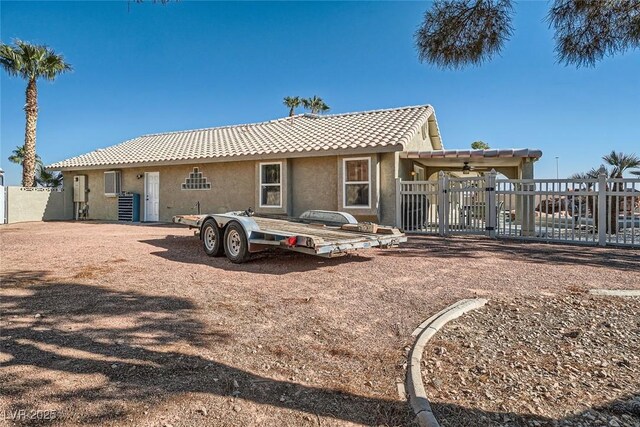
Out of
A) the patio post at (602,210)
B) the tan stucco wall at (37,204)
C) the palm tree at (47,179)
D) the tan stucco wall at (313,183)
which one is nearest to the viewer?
the patio post at (602,210)

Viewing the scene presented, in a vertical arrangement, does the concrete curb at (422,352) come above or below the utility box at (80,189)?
below

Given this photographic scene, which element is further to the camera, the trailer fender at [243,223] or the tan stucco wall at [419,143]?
the tan stucco wall at [419,143]

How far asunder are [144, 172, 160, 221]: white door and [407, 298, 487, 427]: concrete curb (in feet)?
50.5

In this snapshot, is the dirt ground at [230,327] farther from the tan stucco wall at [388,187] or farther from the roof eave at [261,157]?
the roof eave at [261,157]

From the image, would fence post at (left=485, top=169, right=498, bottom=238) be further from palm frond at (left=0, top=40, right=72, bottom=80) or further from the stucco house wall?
palm frond at (left=0, top=40, right=72, bottom=80)

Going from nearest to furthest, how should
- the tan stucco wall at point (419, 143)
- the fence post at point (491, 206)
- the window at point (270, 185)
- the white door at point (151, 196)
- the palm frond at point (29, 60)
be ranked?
the fence post at point (491, 206) < the window at point (270, 185) < the tan stucco wall at point (419, 143) < the white door at point (151, 196) < the palm frond at point (29, 60)

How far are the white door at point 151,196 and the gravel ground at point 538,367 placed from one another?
15731 millimetres

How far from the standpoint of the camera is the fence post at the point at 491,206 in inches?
444

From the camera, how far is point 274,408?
268 centimetres

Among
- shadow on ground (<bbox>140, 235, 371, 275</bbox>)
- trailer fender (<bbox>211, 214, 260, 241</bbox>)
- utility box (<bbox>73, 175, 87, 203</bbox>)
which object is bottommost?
shadow on ground (<bbox>140, 235, 371, 275</bbox>)

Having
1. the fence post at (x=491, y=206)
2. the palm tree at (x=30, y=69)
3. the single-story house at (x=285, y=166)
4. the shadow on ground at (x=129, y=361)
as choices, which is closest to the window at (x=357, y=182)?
the single-story house at (x=285, y=166)

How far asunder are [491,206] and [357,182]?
13.4ft

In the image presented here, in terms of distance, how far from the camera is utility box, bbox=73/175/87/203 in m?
19.7

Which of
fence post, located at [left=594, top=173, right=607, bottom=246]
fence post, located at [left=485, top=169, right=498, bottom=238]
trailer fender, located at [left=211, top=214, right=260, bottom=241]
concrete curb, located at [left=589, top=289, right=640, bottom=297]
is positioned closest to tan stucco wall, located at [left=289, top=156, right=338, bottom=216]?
fence post, located at [left=485, top=169, right=498, bottom=238]
